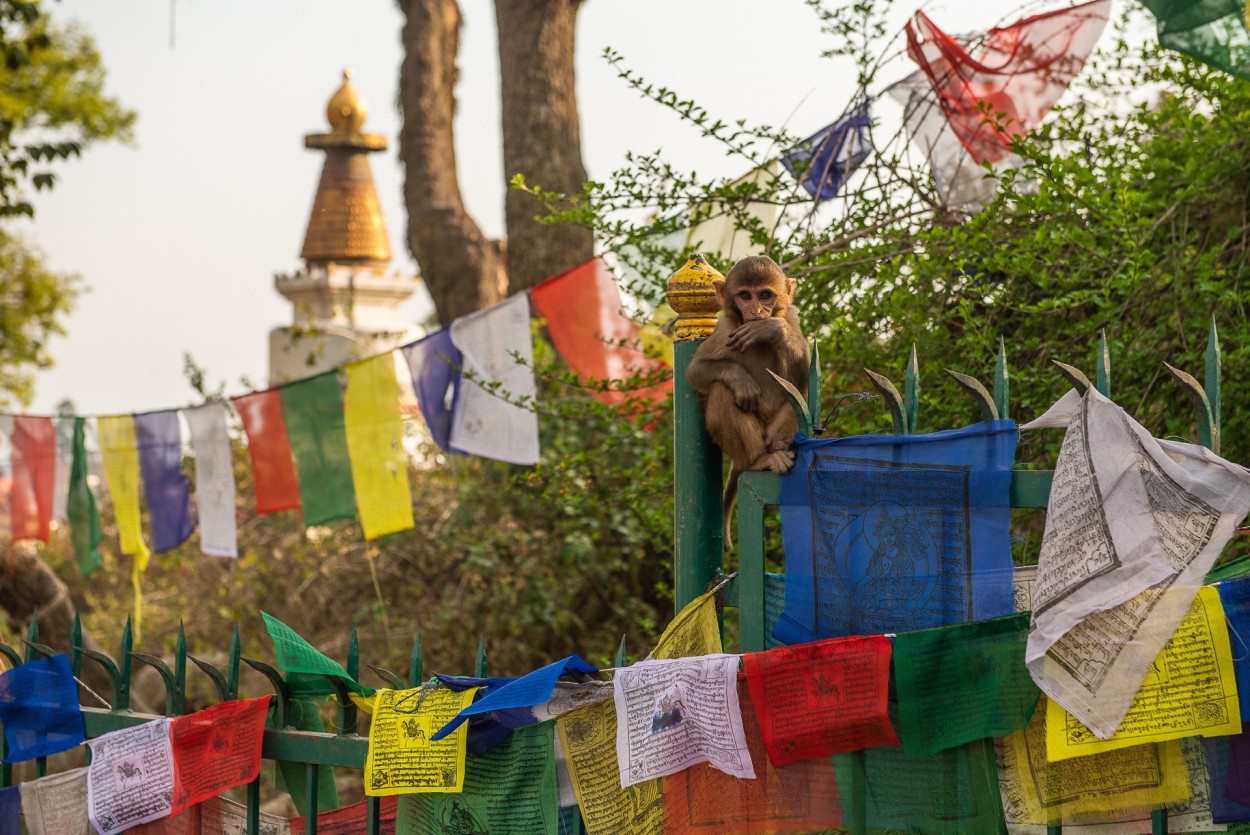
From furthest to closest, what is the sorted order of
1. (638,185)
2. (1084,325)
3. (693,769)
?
(638,185) < (1084,325) < (693,769)

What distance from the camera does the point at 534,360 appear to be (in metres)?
6.01

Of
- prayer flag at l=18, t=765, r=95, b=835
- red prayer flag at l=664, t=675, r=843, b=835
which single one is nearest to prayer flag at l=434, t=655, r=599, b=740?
red prayer flag at l=664, t=675, r=843, b=835

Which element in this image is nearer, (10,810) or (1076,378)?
(1076,378)

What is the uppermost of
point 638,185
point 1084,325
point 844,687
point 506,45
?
point 506,45

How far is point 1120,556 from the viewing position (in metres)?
1.86

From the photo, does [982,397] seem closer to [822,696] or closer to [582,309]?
[822,696]

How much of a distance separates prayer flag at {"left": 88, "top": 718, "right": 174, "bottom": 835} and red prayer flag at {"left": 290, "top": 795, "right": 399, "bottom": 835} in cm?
31

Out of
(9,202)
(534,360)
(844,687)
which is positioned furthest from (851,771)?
(9,202)

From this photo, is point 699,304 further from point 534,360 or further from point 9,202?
point 9,202

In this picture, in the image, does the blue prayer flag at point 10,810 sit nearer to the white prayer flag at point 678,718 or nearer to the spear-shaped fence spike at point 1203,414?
the white prayer flag at point 678,718

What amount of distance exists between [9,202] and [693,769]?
850 cm

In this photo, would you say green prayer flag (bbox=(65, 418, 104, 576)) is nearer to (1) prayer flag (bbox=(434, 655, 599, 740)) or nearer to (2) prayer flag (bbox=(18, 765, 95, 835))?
(2) prayer flag (bbox=(18, 765, 95, 835))

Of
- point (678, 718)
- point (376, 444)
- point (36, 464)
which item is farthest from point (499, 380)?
point (36, 464)

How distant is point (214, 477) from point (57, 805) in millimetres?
4089
